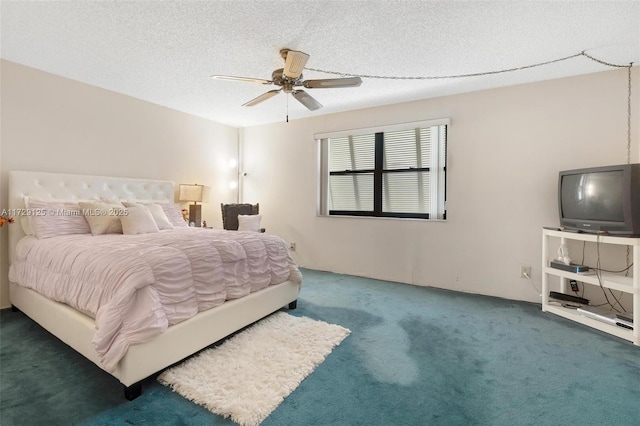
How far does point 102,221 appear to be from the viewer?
110 inches

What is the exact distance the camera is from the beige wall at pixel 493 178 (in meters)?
2.88

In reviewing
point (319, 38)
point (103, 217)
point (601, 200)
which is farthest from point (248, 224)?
point (601, 200)

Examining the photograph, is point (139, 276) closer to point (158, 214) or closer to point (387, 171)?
point (158, 214)

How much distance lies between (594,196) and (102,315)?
3894mm

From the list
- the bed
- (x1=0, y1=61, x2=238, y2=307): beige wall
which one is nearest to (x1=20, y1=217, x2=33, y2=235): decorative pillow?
the bed

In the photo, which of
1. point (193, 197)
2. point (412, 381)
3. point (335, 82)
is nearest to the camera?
point (412, 381)

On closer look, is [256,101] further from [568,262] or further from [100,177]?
[568,262]

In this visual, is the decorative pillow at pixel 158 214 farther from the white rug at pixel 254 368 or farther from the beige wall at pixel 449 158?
the white rug at pixel 254 368

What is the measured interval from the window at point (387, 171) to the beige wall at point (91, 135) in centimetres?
204

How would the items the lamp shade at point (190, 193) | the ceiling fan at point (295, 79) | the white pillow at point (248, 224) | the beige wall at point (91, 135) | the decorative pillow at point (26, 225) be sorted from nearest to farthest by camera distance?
the ceiling fan at point (295, 79), the decorative pillow at point (26, 225), the beige wall at point (91, 135), the white pillow at point (248, 224), the lamp shade at point (190, 193)

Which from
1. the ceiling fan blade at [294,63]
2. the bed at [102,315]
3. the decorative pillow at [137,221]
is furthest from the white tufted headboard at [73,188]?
the ceiling fan blade at [294,63]

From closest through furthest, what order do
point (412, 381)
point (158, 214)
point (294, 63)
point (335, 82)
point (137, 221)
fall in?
point (412, 381)
point (294, 63)
point (335, 82)
point (137, 221)
point (158, 214)


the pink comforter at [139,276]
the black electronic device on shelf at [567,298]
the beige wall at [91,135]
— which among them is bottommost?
the black electronic device on shelf at [567,298]

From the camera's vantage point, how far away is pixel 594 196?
2.57 metres
